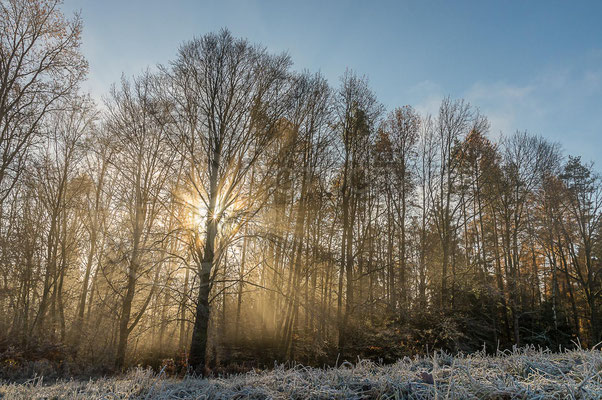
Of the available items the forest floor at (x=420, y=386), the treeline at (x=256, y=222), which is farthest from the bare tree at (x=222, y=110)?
the forest floor at (x=420, y=386)

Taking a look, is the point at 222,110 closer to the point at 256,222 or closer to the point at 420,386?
the point at 256,222

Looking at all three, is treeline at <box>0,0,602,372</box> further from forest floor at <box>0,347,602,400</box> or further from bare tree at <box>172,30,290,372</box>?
forest floor at <box>0,347,602,400</box>

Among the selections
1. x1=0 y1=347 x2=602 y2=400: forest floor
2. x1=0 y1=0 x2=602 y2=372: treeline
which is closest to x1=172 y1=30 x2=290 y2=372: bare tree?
x1=0 y1=0 x2=602 y2=372: treeline

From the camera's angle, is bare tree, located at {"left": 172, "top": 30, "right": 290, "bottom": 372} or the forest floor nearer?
the forest floor

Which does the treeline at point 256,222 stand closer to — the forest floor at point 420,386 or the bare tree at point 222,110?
the bare tree at point 222,110

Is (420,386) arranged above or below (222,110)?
below

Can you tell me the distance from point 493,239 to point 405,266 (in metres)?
9.07

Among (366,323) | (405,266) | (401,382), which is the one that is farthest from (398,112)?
(401,382)

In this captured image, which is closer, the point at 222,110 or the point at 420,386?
the point at 420,386

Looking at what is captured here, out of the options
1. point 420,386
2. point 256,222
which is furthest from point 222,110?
point 420,386

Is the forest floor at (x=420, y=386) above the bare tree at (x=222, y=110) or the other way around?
the other way around

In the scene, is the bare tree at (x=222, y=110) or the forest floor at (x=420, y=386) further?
the bare tree at (x=222, y=110)

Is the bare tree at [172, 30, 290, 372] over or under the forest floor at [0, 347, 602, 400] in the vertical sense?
over

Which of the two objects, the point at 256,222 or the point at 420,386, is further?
the point at 256,222
